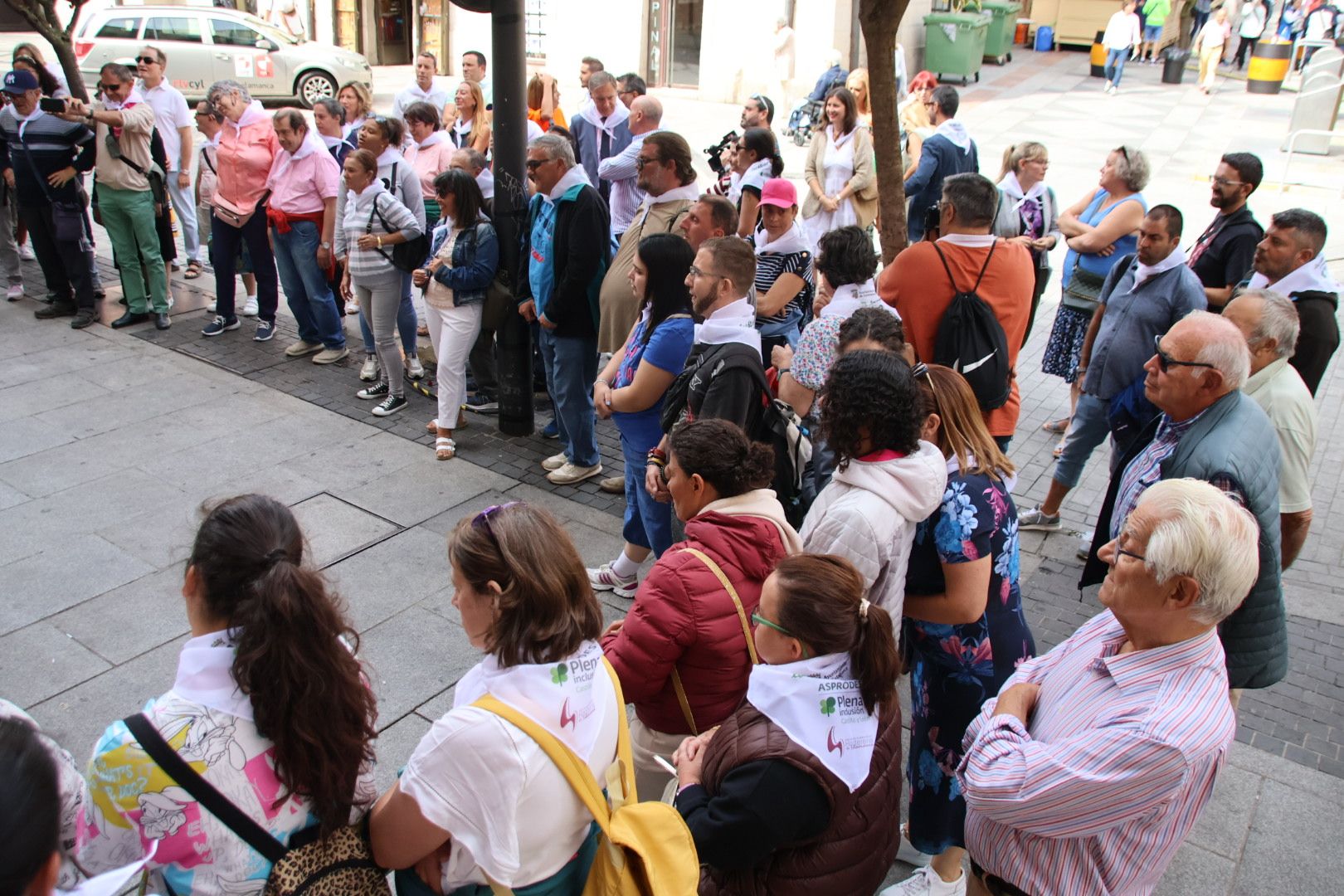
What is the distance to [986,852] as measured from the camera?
2469 millimetres

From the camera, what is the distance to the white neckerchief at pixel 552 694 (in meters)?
2.09

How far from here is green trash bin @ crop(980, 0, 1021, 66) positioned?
79.8 feet

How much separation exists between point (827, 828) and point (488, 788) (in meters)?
0.79

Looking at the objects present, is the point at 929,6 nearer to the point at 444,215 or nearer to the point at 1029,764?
the point at 444,215

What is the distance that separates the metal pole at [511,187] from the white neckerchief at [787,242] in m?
1.66

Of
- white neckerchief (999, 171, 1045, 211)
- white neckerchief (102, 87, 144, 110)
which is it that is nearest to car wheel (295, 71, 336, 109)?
white neckerchief (102, 87, 144, 110)

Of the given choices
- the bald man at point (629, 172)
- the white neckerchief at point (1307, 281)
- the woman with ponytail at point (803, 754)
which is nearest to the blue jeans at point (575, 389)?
the bald man at point (629, 172)

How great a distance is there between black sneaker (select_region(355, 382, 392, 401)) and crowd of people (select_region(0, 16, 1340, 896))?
1072mm

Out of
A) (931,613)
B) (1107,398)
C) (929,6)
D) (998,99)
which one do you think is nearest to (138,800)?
(931,613)

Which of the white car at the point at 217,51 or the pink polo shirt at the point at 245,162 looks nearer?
the pink polo shirt at the point at 245,162

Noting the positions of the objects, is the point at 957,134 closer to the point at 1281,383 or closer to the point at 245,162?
the point at 1281,383

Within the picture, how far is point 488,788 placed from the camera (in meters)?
2.01

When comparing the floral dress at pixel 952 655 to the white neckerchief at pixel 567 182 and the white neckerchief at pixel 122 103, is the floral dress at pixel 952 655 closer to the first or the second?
the white neckerchief at pixel 567 182

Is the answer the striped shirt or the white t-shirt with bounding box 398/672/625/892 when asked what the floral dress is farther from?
the white t-shirt with bounding box 398/672/625/892
